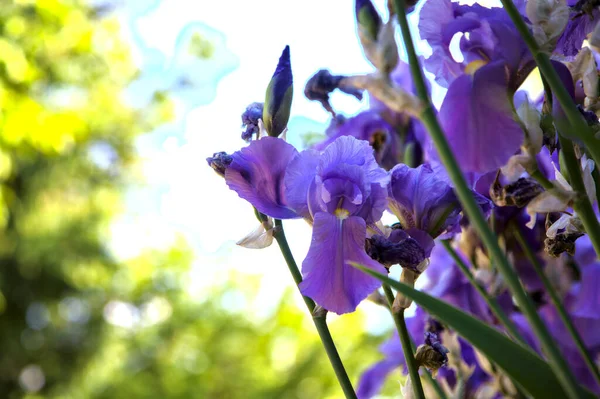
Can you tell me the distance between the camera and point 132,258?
3.16m

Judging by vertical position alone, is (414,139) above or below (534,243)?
above

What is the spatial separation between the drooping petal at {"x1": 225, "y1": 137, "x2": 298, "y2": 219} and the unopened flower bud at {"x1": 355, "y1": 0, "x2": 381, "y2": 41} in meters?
0.08

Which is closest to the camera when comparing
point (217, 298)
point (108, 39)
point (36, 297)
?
point (108, 39)

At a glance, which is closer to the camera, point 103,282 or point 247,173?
point 247,173

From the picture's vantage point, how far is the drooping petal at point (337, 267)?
25 cm

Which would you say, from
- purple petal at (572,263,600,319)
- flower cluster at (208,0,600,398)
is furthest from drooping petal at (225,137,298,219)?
purple petal at (572,263,600,319)

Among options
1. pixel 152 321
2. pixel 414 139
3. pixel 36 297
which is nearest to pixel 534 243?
pixel 414 139

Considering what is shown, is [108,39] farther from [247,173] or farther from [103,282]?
[247,173]

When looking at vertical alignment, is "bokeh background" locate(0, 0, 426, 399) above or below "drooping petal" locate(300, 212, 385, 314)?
above

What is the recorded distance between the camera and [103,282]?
134 inches

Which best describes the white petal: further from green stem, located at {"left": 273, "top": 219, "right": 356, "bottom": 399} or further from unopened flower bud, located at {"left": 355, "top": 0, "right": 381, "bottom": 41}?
unopened flower bud, located at {"left": 355, "top": 0, "right": 381, "bottom": 41}

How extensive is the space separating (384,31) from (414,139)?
28 centimetres

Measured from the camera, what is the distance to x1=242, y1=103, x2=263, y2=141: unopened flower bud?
1.03 feet

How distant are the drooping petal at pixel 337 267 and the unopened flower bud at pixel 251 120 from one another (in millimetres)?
76
